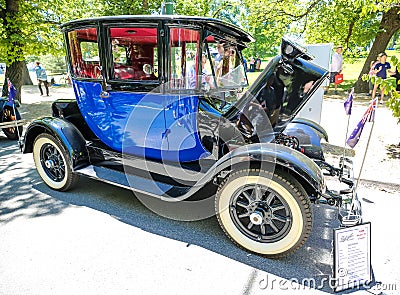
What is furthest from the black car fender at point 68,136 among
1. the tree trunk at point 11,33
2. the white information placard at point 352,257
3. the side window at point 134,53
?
the tree trunk at point 11,33

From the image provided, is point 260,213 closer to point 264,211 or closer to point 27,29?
point 264,211

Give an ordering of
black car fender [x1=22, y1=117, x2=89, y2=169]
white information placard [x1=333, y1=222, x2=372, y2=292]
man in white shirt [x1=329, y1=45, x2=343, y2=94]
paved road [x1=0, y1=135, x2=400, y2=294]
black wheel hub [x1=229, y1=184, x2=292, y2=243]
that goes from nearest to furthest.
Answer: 1. white information placard [x1=333, y1=222, x2=372, y2=292]
2. paved road [x1=0, y1=135, x2=400, y2=294]
3. black wheel hub [x1=229, y1=184, x2=292, y2=243]
4. black car fender [x1=22, y1=117, x2=89, y2=169]
5. man in white shirt [x1=329, y1=45, x2=343, y2=94]

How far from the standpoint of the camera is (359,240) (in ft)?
7.55

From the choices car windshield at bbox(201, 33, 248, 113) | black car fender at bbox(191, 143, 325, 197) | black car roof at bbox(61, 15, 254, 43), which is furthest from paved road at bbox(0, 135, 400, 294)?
black car roof at bbox(61, 15, 254, 43)

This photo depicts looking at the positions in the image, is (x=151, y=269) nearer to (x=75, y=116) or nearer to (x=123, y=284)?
(x=123, y=284)

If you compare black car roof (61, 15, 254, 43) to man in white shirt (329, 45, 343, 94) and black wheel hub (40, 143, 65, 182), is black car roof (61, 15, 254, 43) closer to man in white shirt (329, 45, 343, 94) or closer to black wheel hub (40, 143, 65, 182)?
black wheel hub (40, 143, 65, 182)

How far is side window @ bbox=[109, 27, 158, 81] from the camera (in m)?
3.26

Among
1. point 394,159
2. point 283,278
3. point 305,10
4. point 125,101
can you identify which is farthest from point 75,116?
point 305,10

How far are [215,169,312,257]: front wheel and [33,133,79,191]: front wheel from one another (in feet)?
6.93

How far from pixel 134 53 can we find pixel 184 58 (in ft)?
2.64

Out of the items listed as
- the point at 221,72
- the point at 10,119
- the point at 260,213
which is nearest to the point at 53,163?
the point at 221,72

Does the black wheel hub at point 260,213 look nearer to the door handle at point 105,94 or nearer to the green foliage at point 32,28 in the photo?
the door handle at point 105,94

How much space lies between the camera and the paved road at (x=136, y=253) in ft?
7.84

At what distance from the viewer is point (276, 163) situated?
2547 millimetres
